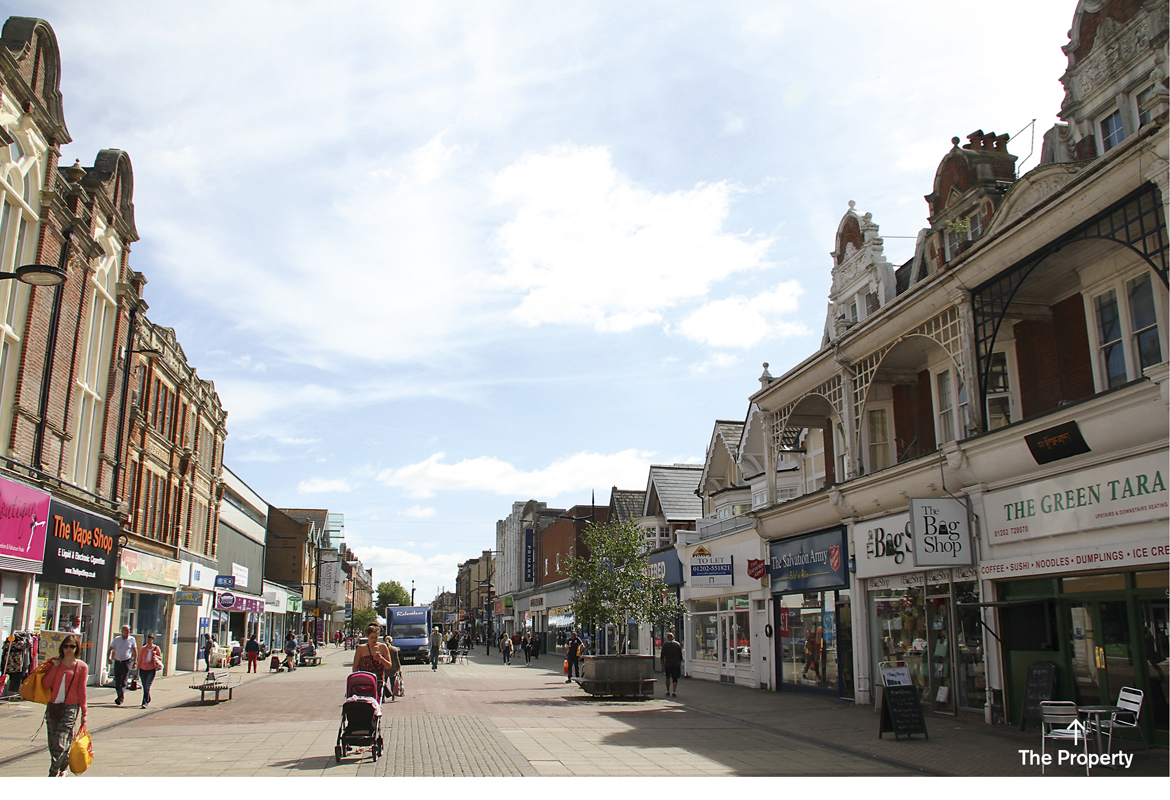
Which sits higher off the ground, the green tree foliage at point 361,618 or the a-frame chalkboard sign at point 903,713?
the a-frame chalkboard sign at point 903,713

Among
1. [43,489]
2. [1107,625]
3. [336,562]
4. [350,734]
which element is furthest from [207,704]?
[336,562]

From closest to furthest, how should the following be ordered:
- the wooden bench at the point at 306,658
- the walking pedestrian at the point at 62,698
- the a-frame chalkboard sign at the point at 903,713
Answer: the walking pedestrian at the point at 62,698, the a-frame chalkboard sign at the point at 903,713, the wooden bench at the point at 306,658

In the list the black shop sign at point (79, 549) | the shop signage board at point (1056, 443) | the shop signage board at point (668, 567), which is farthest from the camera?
the shop signage board at point (668, 567)

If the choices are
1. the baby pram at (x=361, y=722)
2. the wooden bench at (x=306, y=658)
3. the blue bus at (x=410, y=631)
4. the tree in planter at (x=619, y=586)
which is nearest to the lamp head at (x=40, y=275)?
the baby pram at (x=361, y=722)

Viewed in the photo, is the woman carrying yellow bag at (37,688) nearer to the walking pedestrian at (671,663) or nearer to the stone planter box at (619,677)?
the stone planter box at (619,677)

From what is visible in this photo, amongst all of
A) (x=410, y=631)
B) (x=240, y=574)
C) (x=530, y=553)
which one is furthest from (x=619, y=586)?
(x=530, y=553)

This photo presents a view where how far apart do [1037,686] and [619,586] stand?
1391 cm

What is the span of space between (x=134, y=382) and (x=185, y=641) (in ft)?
43.1

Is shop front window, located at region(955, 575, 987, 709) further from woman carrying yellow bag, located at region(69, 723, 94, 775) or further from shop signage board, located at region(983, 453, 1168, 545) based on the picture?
woman carrying yellow bag, located at region(69, 723, 94, 775)

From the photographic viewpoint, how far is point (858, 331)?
19.2 meters

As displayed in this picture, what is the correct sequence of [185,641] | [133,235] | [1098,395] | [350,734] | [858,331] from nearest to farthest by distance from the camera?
[350,734] < [1098,395] < [858,331] < [133,235] < [185,641]

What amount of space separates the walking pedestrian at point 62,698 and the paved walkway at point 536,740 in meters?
0.84

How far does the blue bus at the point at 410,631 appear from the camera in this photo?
45.4 m

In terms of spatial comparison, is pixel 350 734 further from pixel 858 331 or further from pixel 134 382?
pixel 134 382
